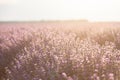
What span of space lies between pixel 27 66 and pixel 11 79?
338 mm

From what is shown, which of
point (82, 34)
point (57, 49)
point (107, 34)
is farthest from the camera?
point (82, 34)

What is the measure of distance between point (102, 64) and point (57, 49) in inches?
50.9

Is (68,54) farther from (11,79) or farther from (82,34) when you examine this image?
(82,34)

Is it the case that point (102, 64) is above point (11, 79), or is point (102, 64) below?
above

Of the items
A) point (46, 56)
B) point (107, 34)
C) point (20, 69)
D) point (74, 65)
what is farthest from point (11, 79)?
point (107, 34)

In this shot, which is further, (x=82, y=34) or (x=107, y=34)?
(x=82, y=34)

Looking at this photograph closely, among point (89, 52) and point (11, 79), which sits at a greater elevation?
point (89, 52)

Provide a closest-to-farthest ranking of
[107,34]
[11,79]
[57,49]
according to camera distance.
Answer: [11,79] < [57,49] < [107,34]

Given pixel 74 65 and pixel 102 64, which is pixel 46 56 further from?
pixel 102 64

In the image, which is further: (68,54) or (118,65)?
(68,54)

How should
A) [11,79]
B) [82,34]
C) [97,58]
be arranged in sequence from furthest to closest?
[82,34] → [11,79] → [97,58]

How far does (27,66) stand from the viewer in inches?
207

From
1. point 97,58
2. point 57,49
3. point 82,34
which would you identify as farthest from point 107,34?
point 97,58

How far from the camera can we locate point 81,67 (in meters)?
4.55
